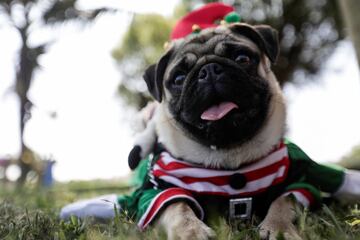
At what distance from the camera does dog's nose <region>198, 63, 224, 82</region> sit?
2.13m

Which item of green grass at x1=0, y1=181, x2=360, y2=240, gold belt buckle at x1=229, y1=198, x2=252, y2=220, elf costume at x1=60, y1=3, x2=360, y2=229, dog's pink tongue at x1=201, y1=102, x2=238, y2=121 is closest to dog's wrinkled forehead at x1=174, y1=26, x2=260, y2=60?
dog's pink tongue at x1=201, y1=102, x2=238, y2=121

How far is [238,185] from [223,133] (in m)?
0.26

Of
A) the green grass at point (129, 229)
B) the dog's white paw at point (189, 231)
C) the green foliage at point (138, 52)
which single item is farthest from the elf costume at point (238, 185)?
the green foliage at point (138, 52)

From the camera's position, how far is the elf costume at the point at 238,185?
6.95 ft

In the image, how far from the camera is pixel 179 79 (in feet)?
7.77

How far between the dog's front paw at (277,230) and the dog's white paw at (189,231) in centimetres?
20

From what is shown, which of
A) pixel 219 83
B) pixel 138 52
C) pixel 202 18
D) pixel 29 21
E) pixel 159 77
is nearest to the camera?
pixel 219 83

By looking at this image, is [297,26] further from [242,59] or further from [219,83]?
[219,83]

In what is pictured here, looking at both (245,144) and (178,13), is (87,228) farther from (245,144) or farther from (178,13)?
(178,13)

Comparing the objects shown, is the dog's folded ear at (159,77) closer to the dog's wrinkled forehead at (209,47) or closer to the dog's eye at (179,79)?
the dog's wrinkled forehead at (209,47)

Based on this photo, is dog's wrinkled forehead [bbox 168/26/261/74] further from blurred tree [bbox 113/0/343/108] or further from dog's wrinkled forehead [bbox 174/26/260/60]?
blurred tree [bbox 113/0/343/108]

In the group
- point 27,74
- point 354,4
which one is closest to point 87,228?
point 354,4

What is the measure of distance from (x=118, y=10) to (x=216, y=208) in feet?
24.6

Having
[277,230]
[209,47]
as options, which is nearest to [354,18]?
[209,47]
